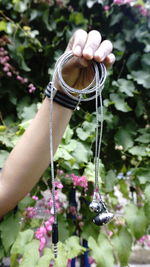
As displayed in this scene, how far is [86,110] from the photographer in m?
1.06

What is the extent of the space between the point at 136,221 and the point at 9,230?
13.9 inches

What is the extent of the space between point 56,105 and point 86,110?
0.55 m

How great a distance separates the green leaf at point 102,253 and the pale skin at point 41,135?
293 millimetres

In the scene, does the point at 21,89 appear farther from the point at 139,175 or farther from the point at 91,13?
the point at 139,175

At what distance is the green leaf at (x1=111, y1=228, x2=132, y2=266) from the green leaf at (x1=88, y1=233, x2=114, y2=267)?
38 mm

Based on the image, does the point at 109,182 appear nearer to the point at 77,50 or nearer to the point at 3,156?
the point at 3,156

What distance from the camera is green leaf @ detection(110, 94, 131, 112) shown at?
3.22ft

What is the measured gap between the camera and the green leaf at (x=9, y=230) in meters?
0.73

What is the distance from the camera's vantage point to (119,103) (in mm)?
1002

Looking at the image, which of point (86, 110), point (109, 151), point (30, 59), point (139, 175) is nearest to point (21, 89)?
point (30, 59)

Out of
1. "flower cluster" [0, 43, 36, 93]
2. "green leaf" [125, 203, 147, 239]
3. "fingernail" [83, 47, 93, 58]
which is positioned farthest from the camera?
"flower cluster" [0, 43, 36, 93]

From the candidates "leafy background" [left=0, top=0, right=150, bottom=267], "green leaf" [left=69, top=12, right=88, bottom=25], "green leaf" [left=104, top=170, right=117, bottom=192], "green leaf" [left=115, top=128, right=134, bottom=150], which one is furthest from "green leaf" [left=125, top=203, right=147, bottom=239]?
"green leaf" [left=69, top=12, right=88, bottom=25]

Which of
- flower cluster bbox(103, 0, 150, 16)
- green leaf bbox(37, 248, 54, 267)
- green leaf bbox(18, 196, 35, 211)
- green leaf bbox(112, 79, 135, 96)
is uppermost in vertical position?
flower cluster bbox(103, 0, 150, 16)

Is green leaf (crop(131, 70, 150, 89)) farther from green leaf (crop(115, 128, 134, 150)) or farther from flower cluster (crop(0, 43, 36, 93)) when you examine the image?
flower cluster (crop(0, 43, 36, 93))
